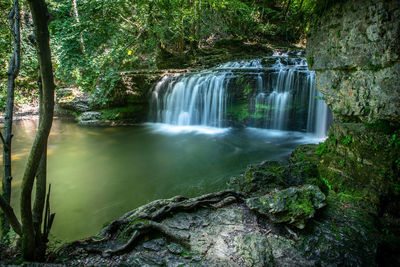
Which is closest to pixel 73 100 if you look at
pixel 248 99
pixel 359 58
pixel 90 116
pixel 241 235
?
pixel 90 116

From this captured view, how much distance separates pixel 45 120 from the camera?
1.74 m

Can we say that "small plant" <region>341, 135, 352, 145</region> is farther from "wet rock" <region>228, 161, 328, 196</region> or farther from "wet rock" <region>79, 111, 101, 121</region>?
"wet rock" <region>79, 111, 101, 121</region>

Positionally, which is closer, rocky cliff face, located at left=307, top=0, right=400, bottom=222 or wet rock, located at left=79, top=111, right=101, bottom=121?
rocky cliff face, located at left=307, top=0, right=400, bottom=222

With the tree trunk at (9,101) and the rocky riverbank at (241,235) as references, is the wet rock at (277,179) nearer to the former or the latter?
the rocky riverbank at (241,235)

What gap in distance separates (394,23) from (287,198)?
3.44 metres

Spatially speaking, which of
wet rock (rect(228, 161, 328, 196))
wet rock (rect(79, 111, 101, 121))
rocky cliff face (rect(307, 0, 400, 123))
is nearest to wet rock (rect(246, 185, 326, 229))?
wet rock (rect(228, 161, 328, 196))

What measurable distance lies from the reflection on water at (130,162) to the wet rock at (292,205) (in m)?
2.41

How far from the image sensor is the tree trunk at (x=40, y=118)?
5.17ft

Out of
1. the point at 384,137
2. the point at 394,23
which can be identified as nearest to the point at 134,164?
the point at 384,137

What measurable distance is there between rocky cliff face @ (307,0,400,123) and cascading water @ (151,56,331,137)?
139 inches

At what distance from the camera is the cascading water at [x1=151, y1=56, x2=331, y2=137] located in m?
9.27

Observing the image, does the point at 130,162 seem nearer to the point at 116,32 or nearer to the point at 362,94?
the point at 116,32

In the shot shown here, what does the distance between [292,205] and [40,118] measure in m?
2.91

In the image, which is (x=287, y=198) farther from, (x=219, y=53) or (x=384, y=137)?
(x=219, y=53)
